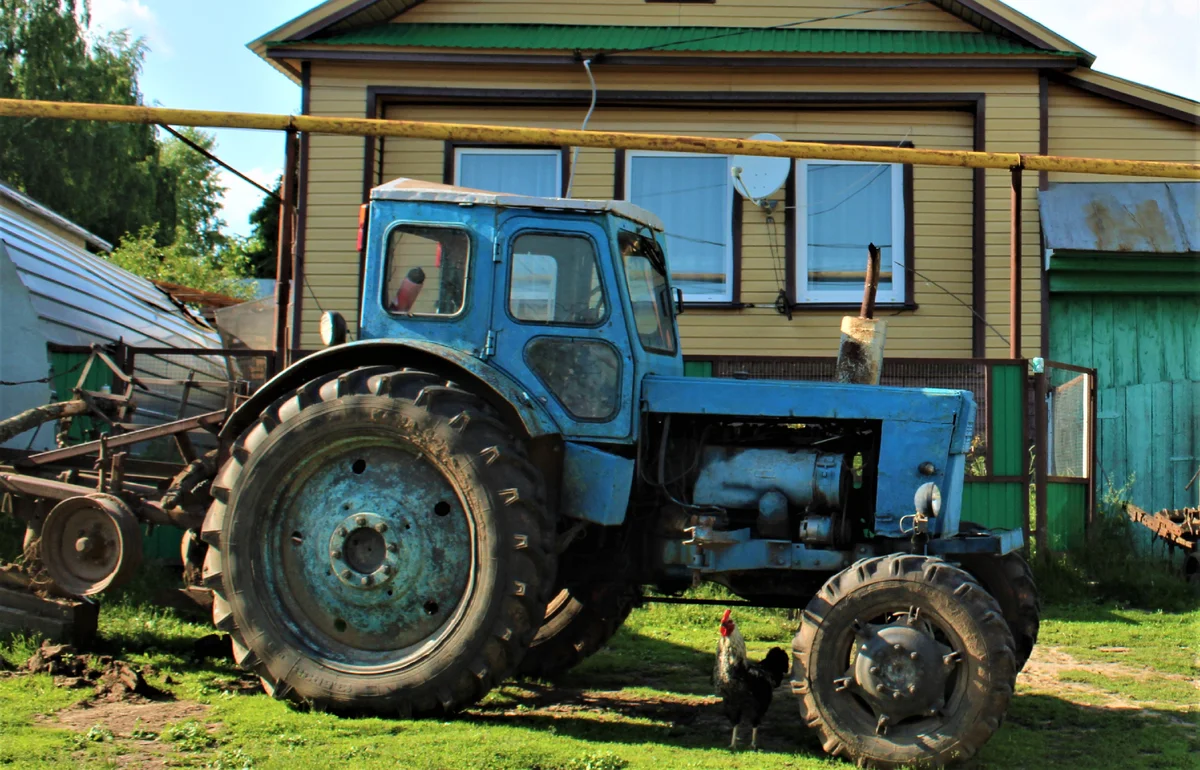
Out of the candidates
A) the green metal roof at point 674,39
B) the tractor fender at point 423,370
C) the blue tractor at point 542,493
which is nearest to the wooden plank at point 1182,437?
the green metal roof at point 674,39

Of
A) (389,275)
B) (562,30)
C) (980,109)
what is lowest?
(389,275)

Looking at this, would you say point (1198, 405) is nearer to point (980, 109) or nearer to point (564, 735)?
point (980, 109)

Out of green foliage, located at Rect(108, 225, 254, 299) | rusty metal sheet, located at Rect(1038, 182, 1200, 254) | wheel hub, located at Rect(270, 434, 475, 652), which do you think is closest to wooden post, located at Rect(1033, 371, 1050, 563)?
rusty metal sheet, located at Rect(1038, 182, 1200, 254)

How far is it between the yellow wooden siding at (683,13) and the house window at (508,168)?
151 centimetres

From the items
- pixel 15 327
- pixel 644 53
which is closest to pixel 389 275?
pixel 15 327

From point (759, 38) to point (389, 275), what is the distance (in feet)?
27.1

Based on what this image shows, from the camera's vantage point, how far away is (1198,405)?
11875 mm

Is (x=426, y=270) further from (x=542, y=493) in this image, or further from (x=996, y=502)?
(x=996, y=502)

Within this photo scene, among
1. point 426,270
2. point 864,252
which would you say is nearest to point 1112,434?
point 864,252

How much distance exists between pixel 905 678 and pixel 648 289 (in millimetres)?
2485

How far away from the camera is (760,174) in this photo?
13000 millimetres

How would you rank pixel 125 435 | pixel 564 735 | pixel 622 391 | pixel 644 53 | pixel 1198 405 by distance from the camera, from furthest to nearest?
pixel 644 53, pixel 1198 405, pixel 125 435, pixel 622 391, pixel 564 735

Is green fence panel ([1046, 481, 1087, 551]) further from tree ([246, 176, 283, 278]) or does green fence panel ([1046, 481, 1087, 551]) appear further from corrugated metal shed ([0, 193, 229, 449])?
tree ([246, 176, 283, 278])

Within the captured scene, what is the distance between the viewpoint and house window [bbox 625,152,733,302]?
13438 millimetres
